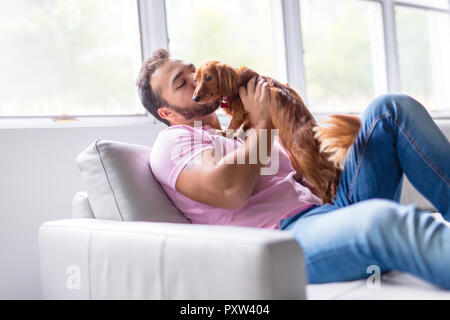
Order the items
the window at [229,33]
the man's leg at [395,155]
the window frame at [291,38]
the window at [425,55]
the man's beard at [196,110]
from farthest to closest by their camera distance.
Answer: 1. the window at [425,55]
2. the window at [229,33]
3. the window frame at [291,38]
4. the man's beard at [196,110]
5. the man's leg at [395,155]

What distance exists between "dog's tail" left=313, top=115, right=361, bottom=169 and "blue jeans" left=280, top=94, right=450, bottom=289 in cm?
2

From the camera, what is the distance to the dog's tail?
1.41 meters

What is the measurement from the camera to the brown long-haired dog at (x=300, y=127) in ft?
4.66

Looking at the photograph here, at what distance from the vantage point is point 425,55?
4.42 m

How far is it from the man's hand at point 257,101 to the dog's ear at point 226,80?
3 cm

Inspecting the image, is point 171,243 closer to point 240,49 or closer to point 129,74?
point 129,74

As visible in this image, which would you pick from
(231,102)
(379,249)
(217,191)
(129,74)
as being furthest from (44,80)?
(379,249)

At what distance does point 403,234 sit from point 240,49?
80.5 inches

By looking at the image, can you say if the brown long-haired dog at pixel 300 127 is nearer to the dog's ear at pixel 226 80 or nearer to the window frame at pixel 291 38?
the dog's ear at pixel 226 80

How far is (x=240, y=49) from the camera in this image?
9.53 ft

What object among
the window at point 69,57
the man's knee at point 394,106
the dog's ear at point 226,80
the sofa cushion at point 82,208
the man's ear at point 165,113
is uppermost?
the window at point 69,57

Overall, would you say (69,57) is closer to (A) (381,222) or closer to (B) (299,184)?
(B) (299,184)

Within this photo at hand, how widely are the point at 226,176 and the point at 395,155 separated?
1.70 feet

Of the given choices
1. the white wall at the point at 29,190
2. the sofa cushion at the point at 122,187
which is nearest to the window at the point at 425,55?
the white wall at the point at 29,190
